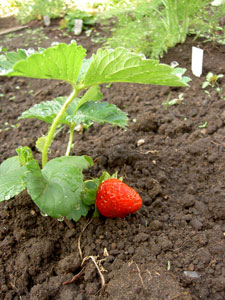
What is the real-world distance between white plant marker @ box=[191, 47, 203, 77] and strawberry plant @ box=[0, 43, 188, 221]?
1279 millimetres

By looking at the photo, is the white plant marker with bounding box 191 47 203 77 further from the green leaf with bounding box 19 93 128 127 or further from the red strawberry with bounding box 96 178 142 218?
the red strawberry with bounding box 96 178 142 218

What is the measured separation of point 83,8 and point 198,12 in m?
2.24

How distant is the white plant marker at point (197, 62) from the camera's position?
2.37 metres

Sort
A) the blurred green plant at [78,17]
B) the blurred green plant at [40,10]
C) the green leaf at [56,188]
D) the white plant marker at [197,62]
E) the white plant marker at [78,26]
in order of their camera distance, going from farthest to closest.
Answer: the blurred green plant at [40,10] < the blurred green plant at [78,17] < the white plant marker at [78,26] < the white plant marker at [197,62] < the green leaf at [56,188]

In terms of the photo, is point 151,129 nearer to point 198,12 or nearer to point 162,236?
point 162,236

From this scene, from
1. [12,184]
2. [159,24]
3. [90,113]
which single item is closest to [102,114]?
[90,113]

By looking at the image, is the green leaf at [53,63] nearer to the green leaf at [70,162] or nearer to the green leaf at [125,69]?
the green leaf at [125,69]

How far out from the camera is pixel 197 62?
2.42 m

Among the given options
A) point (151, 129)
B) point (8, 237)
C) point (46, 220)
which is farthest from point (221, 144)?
point (8, 237)

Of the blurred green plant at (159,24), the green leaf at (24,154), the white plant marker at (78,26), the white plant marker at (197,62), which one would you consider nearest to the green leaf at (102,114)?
the green leaf at (24,154)

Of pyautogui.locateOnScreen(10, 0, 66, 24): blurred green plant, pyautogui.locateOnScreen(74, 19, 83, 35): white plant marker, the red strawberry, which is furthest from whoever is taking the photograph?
pyautogui.locateOnScreen(10, 0, 66, 24): blurred green plant

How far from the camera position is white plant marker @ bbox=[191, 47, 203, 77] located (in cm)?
237

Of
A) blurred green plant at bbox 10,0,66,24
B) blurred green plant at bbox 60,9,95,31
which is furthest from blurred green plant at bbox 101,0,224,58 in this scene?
blurred green plant at bbox 10,0,66,24

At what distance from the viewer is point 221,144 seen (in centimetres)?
181
